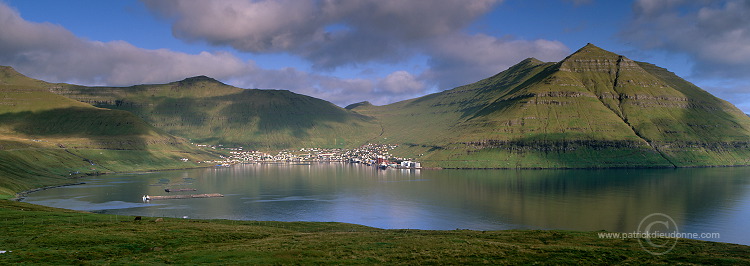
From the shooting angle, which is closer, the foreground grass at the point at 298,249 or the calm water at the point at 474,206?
the foreground grass at the point at 298,249

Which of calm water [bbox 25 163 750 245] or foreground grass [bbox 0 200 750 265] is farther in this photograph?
calm water [bbox 25 163 750 245]

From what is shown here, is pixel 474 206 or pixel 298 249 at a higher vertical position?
pixel 298 249

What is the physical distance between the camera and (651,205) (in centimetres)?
14500

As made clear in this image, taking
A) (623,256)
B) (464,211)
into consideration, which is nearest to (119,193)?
(464,211)

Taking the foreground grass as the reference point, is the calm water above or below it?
below

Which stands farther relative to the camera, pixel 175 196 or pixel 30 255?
pixel 175 196

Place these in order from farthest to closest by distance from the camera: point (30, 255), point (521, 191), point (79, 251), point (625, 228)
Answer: point (521, 191) → point (625, 228) → point (79, 251) → point (30, 255)

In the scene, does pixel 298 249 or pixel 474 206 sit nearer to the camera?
pixel 298 249

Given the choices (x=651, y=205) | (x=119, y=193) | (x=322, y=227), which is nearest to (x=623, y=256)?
(x=322, y=227)

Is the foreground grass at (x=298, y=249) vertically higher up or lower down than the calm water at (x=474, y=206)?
higher up

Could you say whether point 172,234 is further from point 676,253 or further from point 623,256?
point 676,253

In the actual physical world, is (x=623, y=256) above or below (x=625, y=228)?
above

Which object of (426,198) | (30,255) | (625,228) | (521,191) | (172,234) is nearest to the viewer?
(30,255)

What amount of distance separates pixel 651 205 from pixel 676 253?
114231 mm
